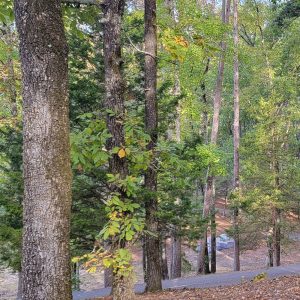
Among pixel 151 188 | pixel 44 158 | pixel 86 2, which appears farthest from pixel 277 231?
pixel 44 158

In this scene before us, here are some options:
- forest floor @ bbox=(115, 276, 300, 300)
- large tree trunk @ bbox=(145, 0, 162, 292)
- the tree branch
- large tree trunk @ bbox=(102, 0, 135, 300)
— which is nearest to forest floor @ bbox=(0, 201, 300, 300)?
large tree trunk @ bbox=(145, 0, 162, 292)

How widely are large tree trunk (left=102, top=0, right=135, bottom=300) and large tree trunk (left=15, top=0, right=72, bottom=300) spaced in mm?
1221

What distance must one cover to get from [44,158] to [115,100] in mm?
1655

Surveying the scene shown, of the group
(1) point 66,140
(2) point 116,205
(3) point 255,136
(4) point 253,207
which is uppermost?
(3) point 255,136

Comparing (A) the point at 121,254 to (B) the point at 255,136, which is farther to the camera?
(B) the point at 255,136

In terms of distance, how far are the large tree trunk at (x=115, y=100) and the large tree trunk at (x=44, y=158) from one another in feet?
4.00

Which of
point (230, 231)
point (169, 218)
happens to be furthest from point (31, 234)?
point (230, 231)

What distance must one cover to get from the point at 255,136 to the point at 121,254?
48.9 ft

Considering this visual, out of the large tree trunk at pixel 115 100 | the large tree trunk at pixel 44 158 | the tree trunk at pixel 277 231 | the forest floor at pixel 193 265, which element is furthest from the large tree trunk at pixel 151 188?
the tree trunk at pixel 277 231

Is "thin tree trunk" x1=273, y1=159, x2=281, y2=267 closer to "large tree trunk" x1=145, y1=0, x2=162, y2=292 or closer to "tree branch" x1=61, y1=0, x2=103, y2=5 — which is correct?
"large tree trunk" x1=145, y1=0, x2=162, y2=292

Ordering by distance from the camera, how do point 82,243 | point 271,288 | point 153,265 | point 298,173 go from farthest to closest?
point 298,173 < point 82,243 < point 153,265 < point 271,288

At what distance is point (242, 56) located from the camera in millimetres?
15469

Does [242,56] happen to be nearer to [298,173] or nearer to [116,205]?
[298,173]

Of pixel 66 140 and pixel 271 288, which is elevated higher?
pixel 66 140
